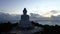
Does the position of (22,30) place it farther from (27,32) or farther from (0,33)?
(0,33)

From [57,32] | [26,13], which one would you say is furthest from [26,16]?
[57,32]

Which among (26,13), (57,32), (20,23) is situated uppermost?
(26,13)

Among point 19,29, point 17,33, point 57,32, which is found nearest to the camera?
point 17,33

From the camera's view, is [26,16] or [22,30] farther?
[26,16]

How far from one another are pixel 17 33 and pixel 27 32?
3.78 ft

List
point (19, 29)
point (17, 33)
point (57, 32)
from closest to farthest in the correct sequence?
point (17, 33) < point (19, 29) < point (57, 32)

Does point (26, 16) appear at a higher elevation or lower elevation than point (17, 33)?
higher

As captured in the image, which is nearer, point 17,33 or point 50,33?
point 17,33

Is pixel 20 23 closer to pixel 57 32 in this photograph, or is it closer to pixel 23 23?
pixel 23 23

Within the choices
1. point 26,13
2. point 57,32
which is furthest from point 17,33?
point 57,32

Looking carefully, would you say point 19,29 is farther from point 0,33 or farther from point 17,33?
point 0,33

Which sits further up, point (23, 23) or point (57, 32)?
point (23, 23)

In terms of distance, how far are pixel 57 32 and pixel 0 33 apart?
23.5 ft

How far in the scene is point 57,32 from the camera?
18000 millimetres
